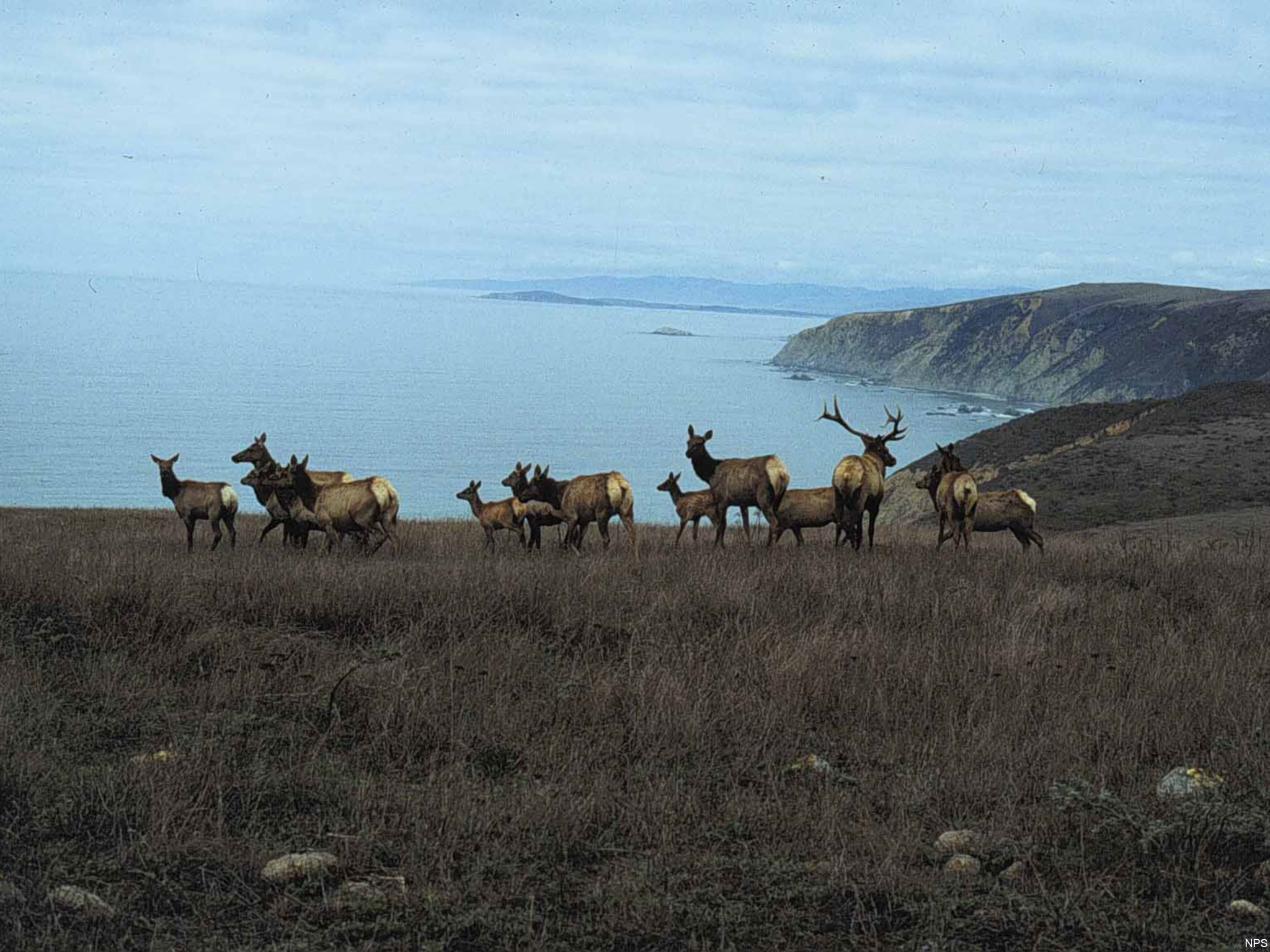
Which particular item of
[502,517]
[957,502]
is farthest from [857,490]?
[502,517]

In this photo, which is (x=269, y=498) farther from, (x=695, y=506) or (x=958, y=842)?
(x=958, y=842)

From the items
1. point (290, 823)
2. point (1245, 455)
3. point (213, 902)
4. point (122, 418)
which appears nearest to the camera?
point (213, 902)

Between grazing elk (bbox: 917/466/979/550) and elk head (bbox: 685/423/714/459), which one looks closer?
grazing elk (bbox: 917/466/979/550)

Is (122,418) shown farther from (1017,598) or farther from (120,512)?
(1017,598)

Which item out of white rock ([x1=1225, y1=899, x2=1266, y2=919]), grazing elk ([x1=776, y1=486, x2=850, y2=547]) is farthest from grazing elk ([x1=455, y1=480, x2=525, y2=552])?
white rock ([x1=1225, y1=899, x2=1266, y2=919])

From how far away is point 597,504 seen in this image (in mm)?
16391

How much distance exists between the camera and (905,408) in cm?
13925

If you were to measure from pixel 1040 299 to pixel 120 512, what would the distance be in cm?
16246

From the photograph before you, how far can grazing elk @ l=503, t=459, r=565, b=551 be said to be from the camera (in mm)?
16797

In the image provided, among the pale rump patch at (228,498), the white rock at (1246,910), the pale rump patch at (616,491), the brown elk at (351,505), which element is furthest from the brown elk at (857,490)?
the white rock at (1246,910)

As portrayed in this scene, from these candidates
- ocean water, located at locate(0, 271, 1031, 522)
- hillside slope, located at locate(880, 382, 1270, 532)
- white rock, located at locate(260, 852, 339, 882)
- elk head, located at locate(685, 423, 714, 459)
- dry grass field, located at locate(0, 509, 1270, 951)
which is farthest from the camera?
ocean water, located at locate(0, 271, 1031, 522)

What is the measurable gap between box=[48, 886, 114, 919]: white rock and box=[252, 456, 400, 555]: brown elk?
10059mm

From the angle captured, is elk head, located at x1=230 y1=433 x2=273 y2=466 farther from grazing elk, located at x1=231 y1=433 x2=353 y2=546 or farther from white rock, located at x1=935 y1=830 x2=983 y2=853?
white rock, located at x1=935 y1=830 x2=983 y2=853

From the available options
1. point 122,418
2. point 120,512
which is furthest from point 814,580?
point 122,418
